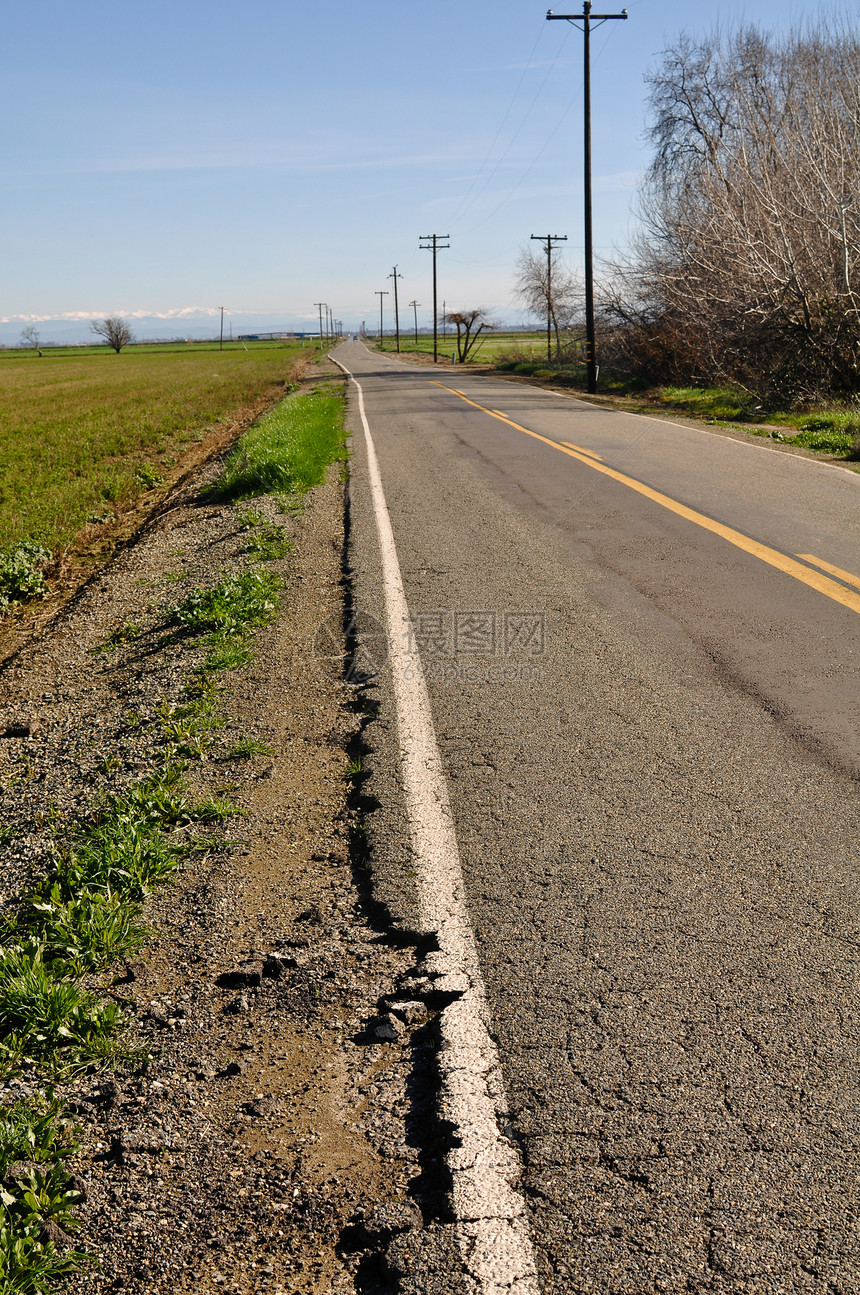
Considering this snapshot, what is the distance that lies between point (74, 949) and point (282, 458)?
1009cm

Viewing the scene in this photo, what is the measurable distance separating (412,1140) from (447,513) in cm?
776

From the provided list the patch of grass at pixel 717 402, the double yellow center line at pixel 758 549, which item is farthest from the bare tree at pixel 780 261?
the double yellow center line at pixel 758 549

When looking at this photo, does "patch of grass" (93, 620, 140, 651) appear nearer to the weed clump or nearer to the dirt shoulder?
the dirt shoulder

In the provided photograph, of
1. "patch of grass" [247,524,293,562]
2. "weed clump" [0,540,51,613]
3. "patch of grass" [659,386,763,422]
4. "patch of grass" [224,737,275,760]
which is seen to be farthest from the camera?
"patch of grass" [659,386,763,422]

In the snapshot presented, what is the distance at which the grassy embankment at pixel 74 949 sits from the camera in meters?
2.15

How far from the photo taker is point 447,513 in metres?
9.63

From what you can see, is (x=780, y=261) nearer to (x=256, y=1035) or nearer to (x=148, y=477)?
(x=148, y=477)

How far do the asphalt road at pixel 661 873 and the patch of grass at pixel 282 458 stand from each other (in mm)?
4171

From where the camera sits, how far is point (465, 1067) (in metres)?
2.48

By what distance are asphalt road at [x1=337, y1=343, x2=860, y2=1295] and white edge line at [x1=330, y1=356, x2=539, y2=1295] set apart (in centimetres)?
5

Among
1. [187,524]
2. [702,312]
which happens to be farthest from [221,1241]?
[702,312]

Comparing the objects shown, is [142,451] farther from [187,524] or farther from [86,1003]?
[86,1003]

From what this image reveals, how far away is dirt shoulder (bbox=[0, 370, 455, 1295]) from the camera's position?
82.0 inches

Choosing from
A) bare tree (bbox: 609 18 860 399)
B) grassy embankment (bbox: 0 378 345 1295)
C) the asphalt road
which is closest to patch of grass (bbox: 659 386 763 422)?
bare tree (bbox: 609 18 860 399)
